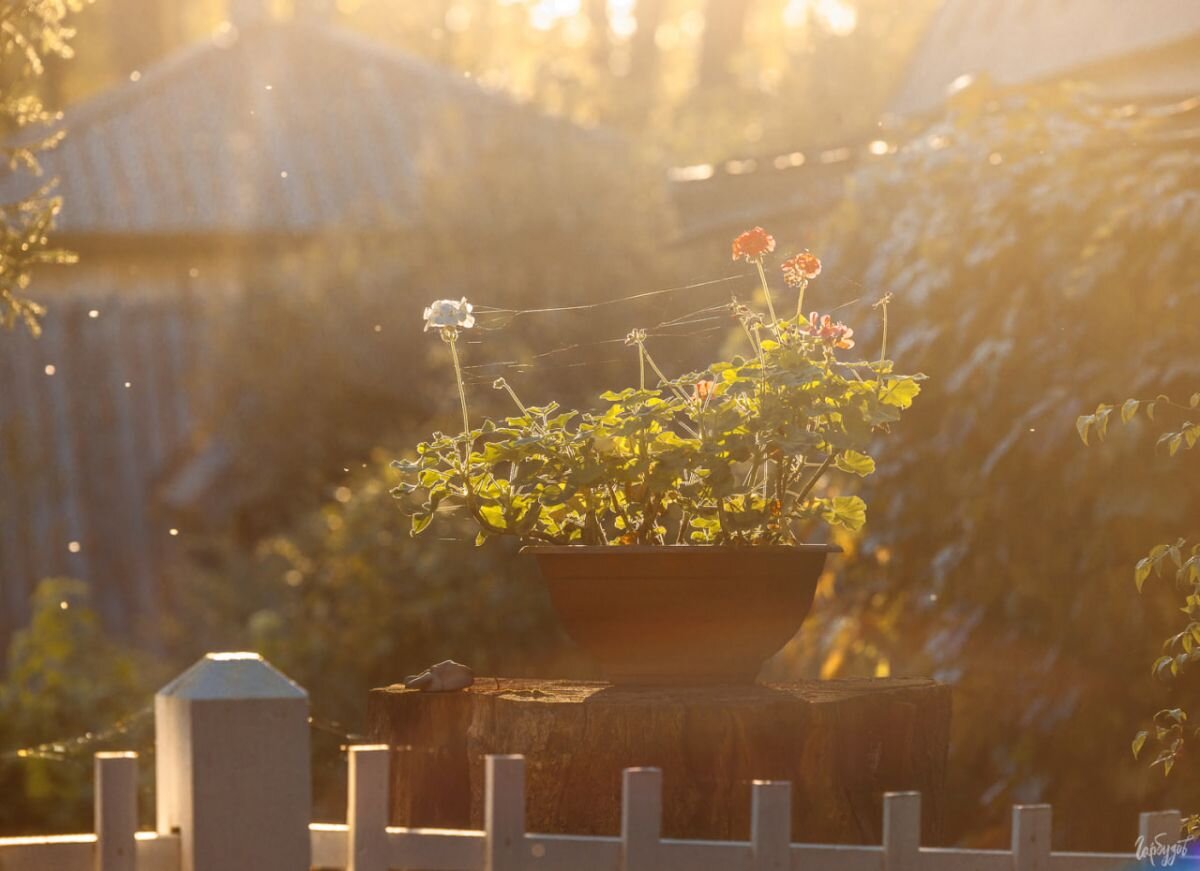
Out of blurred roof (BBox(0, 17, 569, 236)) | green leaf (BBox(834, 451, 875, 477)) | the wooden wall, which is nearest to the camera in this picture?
green leaf (BBox(834, 451, 875, 477))

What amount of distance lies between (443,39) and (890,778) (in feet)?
81.6

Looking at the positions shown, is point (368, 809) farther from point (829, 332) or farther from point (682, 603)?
point (829, 332)

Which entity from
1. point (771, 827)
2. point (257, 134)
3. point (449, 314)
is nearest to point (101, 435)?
point (257, 134)

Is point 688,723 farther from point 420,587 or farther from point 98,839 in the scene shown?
point 420,587

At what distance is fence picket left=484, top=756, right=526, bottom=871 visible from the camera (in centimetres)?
233

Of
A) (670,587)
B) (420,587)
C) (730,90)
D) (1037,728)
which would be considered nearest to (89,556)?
(420,587)

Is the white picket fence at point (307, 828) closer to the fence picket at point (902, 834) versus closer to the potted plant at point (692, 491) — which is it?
the fence picket at point (902, 834)

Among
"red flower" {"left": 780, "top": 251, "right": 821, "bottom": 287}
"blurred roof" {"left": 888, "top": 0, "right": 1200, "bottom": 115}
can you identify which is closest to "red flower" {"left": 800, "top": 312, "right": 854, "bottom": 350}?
"red flower" {"left": 780, "top": 251, "right": 821, "bottom": 287}

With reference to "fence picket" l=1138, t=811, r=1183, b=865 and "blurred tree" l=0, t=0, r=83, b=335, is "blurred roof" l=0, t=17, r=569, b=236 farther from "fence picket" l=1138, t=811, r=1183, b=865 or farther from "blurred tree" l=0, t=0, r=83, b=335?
"fence picket" l=1138, t=811, r=1183, b=865

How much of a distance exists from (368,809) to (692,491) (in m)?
1.10

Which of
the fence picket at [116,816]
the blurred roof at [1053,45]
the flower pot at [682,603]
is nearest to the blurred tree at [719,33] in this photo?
the blurred roof at [1053,45]

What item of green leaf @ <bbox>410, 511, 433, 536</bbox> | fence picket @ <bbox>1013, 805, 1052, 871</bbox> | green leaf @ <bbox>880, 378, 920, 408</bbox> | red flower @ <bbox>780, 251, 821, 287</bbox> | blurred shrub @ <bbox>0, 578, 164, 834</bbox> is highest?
red flower @ <bbox>780, 251, 821, 287</bbox>

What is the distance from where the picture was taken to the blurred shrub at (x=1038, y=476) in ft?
14.4

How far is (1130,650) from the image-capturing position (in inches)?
174
